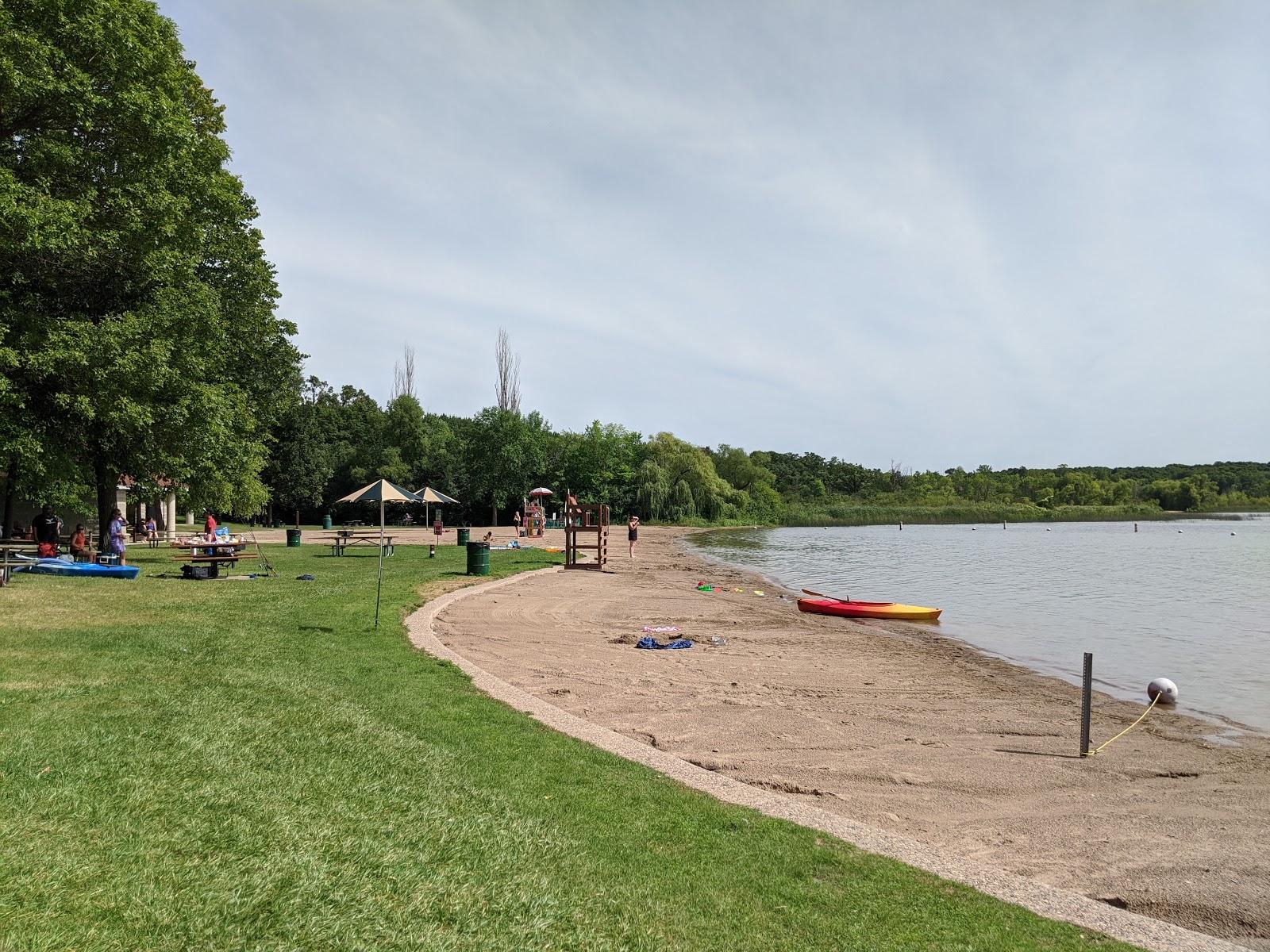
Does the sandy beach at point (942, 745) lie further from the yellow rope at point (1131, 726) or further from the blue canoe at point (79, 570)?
the blue canoe at point (79, 570)

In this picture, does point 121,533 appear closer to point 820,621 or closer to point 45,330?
point 45,330

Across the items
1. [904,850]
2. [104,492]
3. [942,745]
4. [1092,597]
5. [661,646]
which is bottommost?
[1092,597]

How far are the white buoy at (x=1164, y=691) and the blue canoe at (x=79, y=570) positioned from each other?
1801 cm

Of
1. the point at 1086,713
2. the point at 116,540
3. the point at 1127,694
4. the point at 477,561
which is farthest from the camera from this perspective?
the point at 477,561

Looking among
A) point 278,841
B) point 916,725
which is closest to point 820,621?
point 916,725

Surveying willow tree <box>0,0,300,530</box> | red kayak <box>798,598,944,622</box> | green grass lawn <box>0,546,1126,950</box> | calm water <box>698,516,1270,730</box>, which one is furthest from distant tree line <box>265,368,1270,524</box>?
green grass lawn <box>0,546,1126,950</box>

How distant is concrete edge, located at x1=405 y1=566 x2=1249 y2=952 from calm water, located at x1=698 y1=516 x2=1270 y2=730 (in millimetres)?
7601

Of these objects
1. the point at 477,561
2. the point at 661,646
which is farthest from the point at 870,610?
the point at 477,561

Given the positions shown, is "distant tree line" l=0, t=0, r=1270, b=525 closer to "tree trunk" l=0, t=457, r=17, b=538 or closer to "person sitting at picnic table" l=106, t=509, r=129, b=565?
"tree trunk" l=0, t=457, r=17, b=538

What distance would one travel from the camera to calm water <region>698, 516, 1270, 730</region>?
13.5 meters

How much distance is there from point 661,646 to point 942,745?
5564 millimetres

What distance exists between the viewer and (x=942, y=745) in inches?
335

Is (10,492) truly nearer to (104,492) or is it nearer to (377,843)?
(104,492)

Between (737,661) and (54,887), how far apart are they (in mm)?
10098
